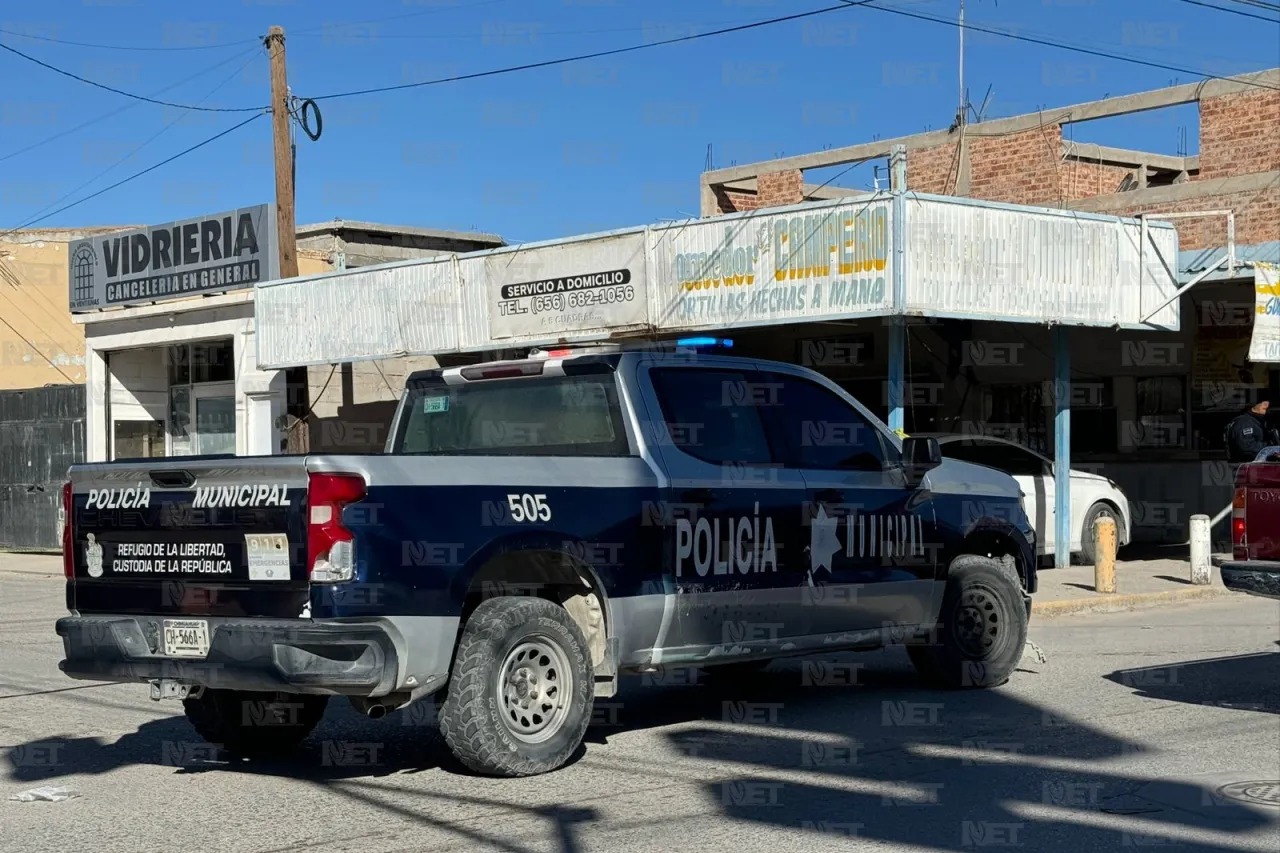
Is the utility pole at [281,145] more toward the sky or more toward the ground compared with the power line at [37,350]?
more toward the sky

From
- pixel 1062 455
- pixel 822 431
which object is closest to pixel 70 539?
pixel 822 431

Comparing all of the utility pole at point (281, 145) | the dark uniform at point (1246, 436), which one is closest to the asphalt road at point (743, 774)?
the dark uniform at point (1246, 436)

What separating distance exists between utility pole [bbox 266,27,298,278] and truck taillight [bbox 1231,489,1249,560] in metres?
14.5

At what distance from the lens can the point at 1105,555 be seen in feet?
50.7

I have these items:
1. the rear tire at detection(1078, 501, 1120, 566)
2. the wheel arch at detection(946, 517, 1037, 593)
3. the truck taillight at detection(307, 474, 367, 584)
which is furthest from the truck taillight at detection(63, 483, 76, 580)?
the rear tire at detection(1078, 501, 1120, 566)

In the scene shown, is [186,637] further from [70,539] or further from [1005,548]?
[1005,548]

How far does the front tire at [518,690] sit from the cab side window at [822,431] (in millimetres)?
2010

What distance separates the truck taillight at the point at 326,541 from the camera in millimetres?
6449

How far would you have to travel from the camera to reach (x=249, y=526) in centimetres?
665

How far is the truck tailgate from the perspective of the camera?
6.54m

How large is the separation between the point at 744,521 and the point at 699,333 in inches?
387

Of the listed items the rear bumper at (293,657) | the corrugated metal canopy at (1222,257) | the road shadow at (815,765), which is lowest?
the road shadow at (815,765)

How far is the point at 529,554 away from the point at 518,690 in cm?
67

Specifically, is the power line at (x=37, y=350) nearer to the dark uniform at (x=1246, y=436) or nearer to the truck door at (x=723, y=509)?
the dark uniform at (x=1246, y=436)
